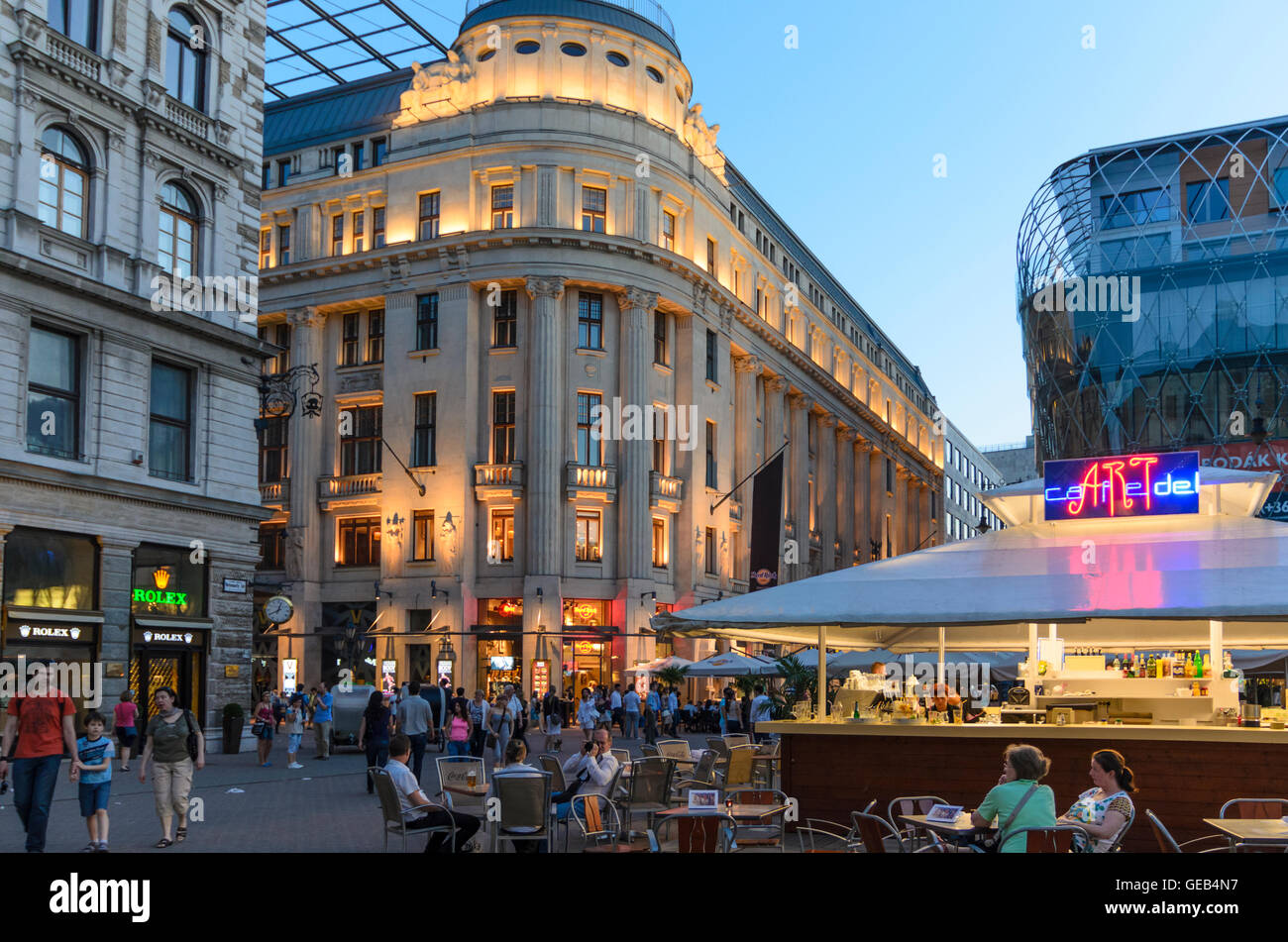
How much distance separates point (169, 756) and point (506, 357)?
35841mm

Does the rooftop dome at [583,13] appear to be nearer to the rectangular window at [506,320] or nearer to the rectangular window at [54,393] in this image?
the rectangular window at [506,320]

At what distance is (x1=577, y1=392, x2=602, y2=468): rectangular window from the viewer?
48.7m

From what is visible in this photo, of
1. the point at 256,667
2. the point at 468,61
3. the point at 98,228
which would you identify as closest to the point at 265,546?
the point at 256,667

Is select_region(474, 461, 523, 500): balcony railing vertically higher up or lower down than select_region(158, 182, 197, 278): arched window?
lower down

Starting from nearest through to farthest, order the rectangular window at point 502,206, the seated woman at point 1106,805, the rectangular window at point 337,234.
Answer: the seated woman at point 1106,805 < the rectangular window at point 502,206 < the rectangular window at point 337,234

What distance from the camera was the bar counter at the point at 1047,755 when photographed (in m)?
13.2

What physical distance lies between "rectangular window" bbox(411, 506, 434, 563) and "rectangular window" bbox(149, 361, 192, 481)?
20478mm

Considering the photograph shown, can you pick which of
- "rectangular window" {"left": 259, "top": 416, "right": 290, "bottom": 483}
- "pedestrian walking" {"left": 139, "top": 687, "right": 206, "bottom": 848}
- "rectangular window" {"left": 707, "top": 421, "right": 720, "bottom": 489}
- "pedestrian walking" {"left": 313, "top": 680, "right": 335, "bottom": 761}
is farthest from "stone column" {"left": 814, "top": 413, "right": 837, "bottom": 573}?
"pedestrian walking" {"left": 139, "top": 687, "right": 206, "bottom": 848}

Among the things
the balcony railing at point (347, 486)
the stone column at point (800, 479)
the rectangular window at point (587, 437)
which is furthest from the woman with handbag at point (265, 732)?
the stone column at point (800, 479)

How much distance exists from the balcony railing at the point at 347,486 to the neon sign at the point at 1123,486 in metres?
37.7

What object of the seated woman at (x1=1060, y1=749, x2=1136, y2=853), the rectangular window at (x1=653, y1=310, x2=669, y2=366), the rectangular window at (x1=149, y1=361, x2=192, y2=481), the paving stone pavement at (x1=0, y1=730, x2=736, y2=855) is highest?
the rectangular window at (x1=653, y1=310, x2=669, y2=366)

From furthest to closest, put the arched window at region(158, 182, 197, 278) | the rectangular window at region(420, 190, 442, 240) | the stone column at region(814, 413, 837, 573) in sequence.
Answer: the stone column at region(814, 413, 837, 573) → the rectangular window at region(420, 190, 442, 240) → the arched window at region(158, 182, 197, 278)

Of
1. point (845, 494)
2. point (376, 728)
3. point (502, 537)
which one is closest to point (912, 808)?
point (376, 728)

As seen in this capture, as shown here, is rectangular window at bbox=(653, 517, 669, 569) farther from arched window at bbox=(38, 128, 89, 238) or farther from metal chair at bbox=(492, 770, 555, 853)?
metal chair at bbox=(492, 770, 555, 853)
